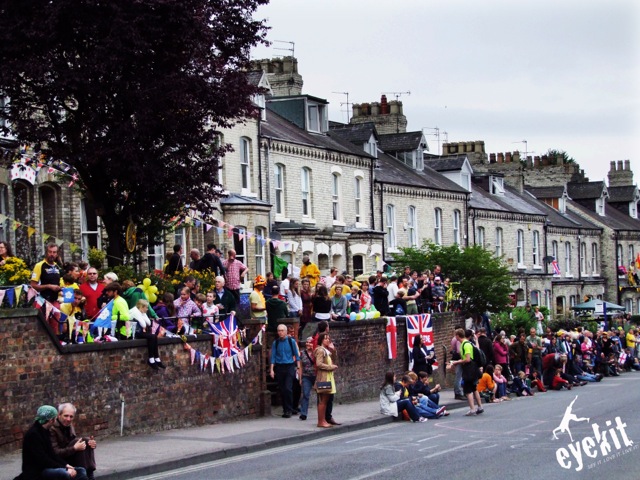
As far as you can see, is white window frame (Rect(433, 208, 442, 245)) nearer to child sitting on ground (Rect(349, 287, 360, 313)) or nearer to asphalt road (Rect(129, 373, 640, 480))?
child sitting on ground (Rect(349, 287, 360, 313))

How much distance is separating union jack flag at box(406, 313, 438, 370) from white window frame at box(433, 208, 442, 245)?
740 inches

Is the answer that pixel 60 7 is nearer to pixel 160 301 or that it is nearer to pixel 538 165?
pixel 160 301

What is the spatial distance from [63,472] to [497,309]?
114 ft

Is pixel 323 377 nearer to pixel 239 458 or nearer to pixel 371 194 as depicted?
pixel 239 458

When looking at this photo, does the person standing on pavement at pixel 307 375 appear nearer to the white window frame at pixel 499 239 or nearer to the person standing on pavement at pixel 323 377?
the person standing on pavement at pixel 323 377

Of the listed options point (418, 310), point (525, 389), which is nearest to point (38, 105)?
point (418, 310)

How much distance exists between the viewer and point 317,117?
154 feet

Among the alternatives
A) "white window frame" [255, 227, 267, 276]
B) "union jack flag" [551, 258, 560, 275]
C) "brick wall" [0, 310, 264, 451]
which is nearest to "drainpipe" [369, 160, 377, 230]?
"white window frame" [255, 227, 267, 276]

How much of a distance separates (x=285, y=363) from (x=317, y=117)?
79.6ft

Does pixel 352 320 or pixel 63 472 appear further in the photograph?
pixel 352 320

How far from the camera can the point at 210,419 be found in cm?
2288

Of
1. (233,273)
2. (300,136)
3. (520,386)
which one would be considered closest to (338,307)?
(233,273)

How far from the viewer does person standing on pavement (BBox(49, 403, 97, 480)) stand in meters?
13.4

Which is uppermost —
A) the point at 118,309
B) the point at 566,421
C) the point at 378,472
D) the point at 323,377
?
the point at 118,309
